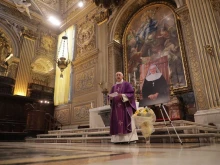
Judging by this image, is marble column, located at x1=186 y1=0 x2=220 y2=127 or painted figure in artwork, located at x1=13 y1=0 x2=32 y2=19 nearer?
marble column, located at x1=186 y1=0 x2=220 y2=127

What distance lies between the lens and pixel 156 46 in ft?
25.6

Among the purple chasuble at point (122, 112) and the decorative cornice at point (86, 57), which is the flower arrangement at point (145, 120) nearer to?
the purple chasuble at point (122, 112)

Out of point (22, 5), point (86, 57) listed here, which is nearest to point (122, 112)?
point (86, 57)

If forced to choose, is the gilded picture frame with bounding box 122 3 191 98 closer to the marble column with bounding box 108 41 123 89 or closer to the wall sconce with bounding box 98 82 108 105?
the marble column with bounding box 108 41 123 89

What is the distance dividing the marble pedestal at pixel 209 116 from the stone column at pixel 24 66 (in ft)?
30.2

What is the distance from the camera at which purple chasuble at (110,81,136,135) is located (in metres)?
3.85

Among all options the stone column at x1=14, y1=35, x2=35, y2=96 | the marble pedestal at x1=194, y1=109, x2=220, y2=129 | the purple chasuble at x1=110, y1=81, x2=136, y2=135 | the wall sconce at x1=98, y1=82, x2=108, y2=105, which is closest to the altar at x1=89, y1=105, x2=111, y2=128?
the wall sconce at x1=98, y1=82, x2=108, y2=105

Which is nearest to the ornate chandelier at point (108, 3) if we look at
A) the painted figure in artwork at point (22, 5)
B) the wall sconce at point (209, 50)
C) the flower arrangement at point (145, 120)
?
the painted figure in artwork at point (22, 5)

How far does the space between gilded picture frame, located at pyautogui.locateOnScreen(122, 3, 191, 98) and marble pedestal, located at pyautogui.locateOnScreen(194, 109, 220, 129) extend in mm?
1239

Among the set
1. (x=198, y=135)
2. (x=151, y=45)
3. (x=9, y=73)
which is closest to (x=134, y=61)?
(x=151, y=45)

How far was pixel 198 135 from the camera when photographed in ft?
10.9

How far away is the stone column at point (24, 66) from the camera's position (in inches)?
405

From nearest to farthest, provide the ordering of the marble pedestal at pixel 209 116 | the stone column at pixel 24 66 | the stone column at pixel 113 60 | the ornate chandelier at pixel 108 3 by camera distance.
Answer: the marble pedestal at pixel 209 116 < the stone column at pixel 113 60 < the ornate chandelier at pixel 108 3 < the stone column at pixel 24 66

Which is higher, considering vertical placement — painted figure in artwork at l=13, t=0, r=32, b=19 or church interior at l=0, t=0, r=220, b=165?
painted figure in artwork at l=13, t=0, r=32, b=19
